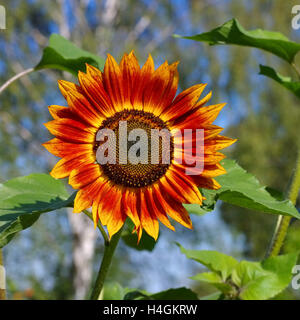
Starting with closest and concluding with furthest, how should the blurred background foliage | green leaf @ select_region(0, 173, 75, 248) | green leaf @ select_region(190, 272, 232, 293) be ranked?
green leaf @ select_region(0, 173, 75, 248), green leaf @ select_region(190, 272, 232, 293), the blurred background foliage

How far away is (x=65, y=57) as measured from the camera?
654mm

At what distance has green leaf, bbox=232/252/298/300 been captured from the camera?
0.58 meters

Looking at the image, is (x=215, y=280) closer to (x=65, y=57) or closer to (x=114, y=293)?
(x=114, y=293)

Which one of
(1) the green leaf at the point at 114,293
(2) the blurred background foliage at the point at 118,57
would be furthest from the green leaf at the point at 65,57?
(2) the blurred background foliage at the point at 118,57

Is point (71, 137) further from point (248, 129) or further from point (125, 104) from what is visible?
point (248, 129)

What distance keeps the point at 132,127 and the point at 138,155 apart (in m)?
0.04

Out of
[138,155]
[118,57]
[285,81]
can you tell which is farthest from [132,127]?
[118,57]

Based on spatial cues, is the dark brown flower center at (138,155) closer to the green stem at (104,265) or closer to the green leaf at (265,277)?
the green stem at (104,265)

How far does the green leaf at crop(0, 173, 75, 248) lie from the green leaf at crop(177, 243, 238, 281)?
20 cm

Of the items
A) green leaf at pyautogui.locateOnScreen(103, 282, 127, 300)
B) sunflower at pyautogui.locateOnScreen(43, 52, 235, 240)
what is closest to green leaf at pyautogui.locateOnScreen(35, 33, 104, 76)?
sunflower at pyautogui.locateOnScreen(43, 52, 235, 240)

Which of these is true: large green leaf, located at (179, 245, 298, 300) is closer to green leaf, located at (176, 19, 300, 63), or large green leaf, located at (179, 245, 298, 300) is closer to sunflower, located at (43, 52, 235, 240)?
sunflower, located at (43, 52, 235, 240)

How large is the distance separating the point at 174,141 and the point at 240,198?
0.11 meters
